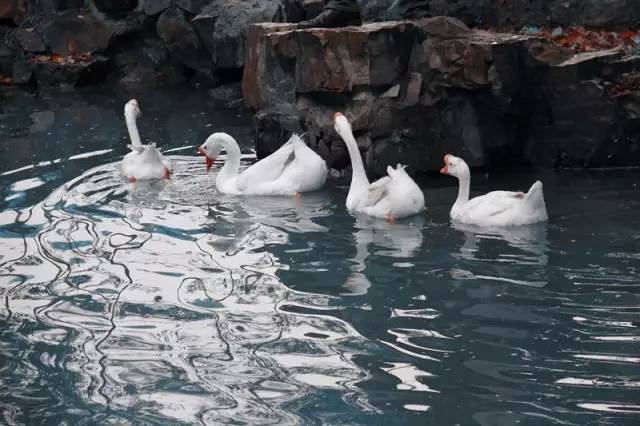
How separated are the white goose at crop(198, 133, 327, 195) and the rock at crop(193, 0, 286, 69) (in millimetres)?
6050

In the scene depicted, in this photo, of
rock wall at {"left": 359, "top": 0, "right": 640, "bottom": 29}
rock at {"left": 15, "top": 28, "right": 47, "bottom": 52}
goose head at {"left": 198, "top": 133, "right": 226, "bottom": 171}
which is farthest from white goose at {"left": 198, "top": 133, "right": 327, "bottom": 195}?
rock at {"left": 15, "top": 28, "right": 47, "bottom": 52}

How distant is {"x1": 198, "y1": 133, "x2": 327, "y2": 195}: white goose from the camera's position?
1041cm

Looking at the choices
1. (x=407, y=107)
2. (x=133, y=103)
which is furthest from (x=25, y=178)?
(x=407, y=107)

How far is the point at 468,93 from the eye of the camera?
10758 millimetres

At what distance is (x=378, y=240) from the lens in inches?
341

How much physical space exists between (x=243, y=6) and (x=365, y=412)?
12.7 meters

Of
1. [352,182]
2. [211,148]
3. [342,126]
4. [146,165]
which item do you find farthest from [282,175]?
[146,165]

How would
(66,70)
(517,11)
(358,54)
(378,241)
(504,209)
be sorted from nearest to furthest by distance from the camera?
(378,241), (504,209), (358,54), (517,11), (66,70)

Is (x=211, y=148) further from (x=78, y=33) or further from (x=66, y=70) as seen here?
(x=78, y=33)

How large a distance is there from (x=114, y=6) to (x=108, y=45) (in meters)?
0.85

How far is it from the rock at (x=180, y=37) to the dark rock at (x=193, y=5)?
16cm

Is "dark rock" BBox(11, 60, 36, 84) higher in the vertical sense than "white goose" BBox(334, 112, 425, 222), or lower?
higher

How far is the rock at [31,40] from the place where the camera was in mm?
20281

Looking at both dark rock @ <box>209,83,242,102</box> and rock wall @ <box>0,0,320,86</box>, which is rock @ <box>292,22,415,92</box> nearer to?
dark rock @ <box>209,83,242,102</box>
